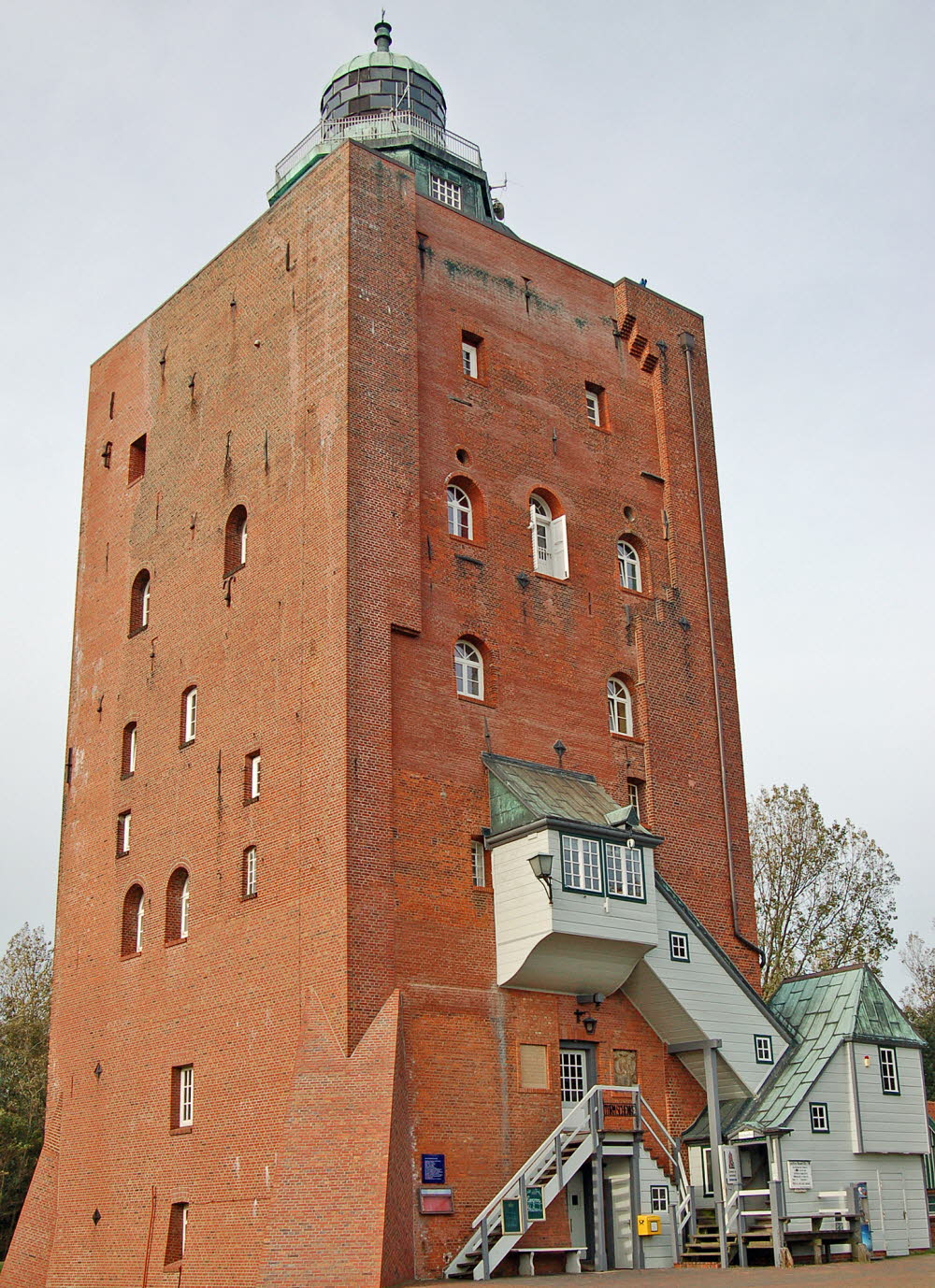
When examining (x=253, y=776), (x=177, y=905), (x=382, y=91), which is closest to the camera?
(x=253, y=776)

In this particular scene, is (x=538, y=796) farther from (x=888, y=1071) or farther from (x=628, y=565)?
(x=888, y=1071)

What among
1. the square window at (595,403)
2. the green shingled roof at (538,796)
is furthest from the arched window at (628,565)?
the green shingled roof at (538,796)

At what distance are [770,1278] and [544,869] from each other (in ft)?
24.9

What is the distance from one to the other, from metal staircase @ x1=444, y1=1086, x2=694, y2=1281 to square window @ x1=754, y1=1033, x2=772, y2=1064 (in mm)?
2467

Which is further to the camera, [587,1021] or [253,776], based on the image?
[253,776]

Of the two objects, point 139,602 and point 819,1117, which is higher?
point 139,602

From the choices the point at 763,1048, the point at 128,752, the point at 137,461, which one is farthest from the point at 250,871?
the point at 137,461

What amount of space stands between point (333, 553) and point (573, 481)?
7.64m

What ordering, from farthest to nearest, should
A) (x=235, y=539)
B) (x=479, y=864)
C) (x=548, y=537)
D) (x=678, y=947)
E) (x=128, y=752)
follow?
(x=128, y=752)
(x=548, y=537)
(x=235, y=539)
(x=678, y=947)
(x=479, y=864)

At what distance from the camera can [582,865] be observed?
1068 inches

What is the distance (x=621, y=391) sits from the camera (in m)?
35.2

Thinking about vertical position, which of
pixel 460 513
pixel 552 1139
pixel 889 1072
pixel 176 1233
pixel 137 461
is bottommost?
pixel 176 1233

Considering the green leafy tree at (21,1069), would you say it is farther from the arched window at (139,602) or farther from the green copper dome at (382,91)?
the green copper dome at (382,91)

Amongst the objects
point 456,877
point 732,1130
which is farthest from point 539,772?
point 732,1130
